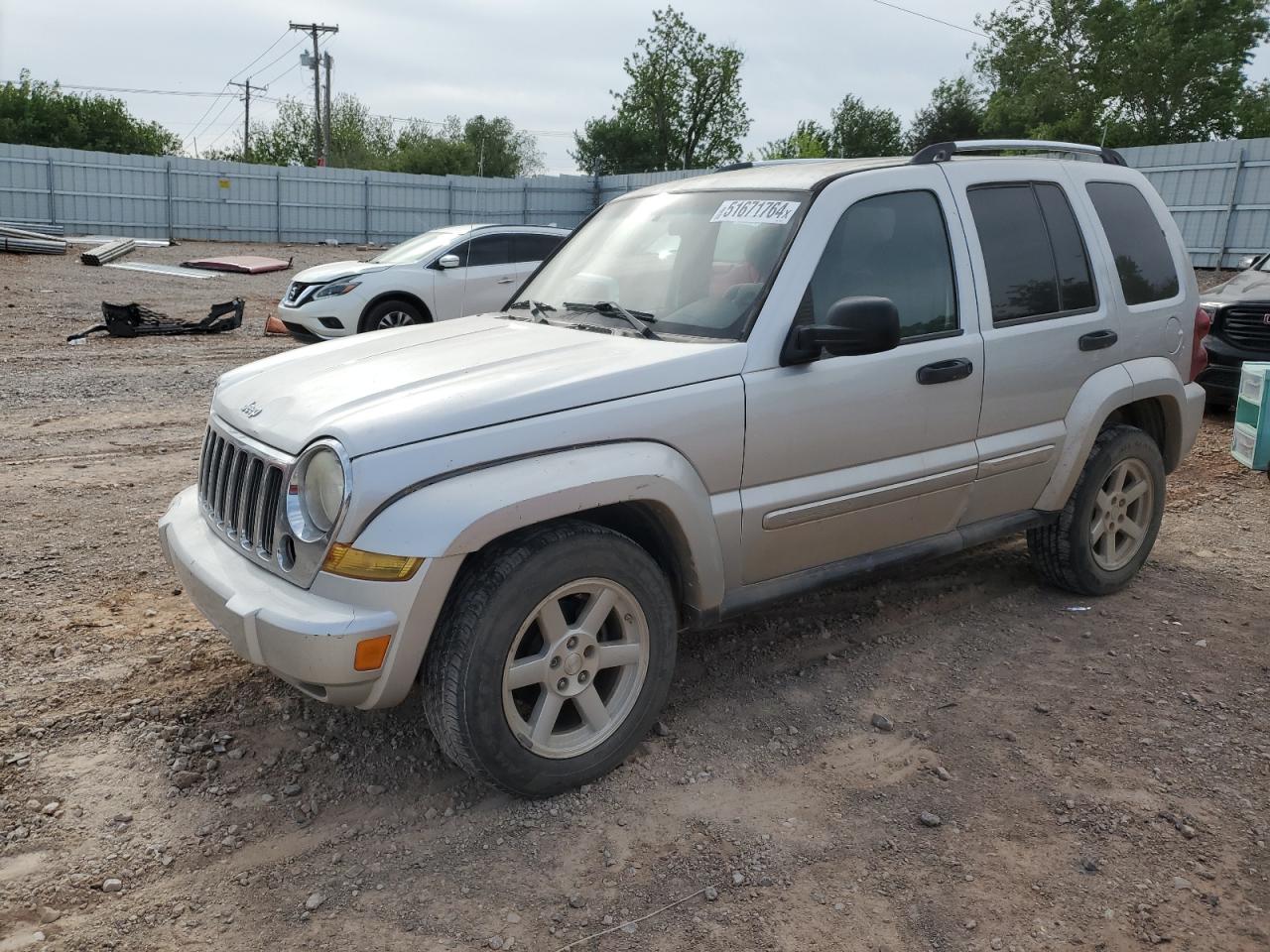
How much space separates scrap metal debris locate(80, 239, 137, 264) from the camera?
22.0 meters

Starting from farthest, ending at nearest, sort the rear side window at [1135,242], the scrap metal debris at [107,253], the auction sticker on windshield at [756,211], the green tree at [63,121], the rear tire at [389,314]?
the green tree at [63,121] → the scrap metal debris at [107,253] → the rear tire at [389,314] → the rear side window at [1135,242] → the auction sticker on windshield at [756,211]

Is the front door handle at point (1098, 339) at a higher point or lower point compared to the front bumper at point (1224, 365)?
higher

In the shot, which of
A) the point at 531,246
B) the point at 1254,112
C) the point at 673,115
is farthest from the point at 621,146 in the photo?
the point at 531,246

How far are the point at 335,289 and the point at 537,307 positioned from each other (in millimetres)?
8659

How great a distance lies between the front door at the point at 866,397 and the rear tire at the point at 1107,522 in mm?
895

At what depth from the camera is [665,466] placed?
10.5 ft

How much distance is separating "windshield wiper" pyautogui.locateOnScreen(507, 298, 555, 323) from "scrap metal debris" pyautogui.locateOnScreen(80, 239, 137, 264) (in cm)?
2094

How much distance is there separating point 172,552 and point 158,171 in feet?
103

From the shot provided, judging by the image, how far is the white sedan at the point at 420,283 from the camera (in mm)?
12172

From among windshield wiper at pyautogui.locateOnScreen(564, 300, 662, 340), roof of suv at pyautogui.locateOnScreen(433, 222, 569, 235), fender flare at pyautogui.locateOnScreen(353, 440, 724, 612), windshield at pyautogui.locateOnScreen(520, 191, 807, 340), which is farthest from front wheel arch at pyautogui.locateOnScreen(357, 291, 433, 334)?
fender flare at pyautogui.locateOnScreen(353, 440, 724, 612)

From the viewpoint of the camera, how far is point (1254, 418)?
7109 mm

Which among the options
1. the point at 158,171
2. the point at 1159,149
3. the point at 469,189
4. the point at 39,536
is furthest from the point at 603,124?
the point at 39,536

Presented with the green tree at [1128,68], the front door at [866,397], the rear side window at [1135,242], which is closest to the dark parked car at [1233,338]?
the rear side window at [1135,242]

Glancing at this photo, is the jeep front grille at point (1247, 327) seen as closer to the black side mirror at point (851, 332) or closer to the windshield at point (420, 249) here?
the black side mirror at point (851, 332)
